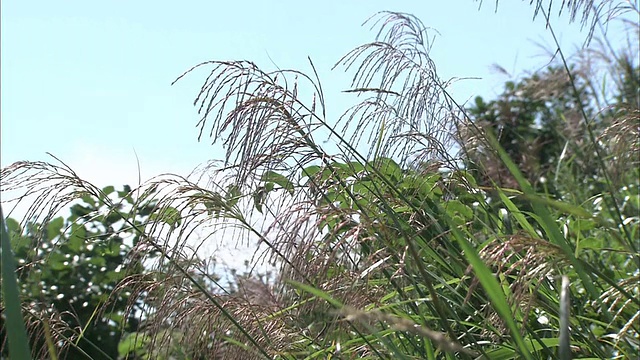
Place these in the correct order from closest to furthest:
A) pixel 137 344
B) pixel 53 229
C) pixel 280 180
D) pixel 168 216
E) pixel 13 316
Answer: pixel 13 316 → pixel 168 216 → pixel 280 180 → pixel 137 344 → pixel 53 229

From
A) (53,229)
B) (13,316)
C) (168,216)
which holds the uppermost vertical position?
(53,229)

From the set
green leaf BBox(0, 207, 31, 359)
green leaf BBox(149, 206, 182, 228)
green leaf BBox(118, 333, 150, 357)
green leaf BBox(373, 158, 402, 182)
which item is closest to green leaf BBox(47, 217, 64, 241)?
green leaf BBox(118, 333, 150, 357)

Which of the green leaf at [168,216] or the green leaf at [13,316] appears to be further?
the green leaf at [168,216]

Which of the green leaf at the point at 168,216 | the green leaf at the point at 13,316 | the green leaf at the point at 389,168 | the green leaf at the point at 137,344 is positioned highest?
the green leaf at the point at 389,168

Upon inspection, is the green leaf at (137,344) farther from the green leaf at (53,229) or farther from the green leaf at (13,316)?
the green leaf at (13,316)

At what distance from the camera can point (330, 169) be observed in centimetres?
232

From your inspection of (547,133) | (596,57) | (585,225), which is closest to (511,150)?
(547,133)

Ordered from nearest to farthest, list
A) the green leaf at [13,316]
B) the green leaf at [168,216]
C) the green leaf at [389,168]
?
the green leaf at [13,316] → the green leaf at [168,216] → the green leaf at [389,168]

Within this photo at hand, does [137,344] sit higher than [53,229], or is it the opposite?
[53,229]

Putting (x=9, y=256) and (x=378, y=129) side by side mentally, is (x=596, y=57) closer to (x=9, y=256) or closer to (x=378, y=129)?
(x=378, y=129)

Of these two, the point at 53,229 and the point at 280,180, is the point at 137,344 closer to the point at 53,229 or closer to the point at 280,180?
the point at 280,180

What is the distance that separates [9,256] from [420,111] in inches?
58.6

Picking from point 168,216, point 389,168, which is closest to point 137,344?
point 168,216

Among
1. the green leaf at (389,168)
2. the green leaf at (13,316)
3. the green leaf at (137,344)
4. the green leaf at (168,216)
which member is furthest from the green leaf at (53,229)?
the green leaf at (13,316)
